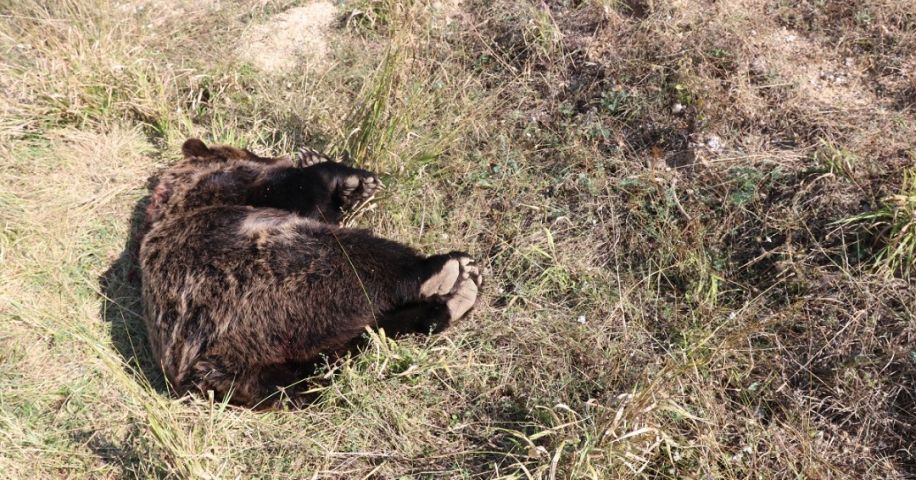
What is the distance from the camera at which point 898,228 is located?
3.38 metres

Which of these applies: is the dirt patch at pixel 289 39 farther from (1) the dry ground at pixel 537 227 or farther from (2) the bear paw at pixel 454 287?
(2) the bear paw at pixel 454 287

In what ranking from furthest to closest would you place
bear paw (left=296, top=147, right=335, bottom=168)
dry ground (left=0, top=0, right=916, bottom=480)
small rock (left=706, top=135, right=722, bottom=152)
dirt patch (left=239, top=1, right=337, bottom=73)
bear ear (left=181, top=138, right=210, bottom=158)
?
dirt patch (left=239, top=1, right=337, bottom=73)
bear paw (left=296, top=147, right=335, bottom=168)
bear ear (left=181, top=138, right=210, bottom=158)
small rock (left=706, top=135, right=722, bottom=152)
dry ground (left=0, top=0, right=916, bottom=480)

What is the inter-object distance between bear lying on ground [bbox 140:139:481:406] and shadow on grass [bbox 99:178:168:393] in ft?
0.98

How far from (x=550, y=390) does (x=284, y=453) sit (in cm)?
138

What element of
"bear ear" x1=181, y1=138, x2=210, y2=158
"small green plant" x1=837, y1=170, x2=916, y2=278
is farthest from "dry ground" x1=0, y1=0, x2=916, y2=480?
"bear ear" x1=181, y1=138, x2=210, y2=158

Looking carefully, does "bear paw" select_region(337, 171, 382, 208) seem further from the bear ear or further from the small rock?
the small rock

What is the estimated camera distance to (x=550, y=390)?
3.47 m

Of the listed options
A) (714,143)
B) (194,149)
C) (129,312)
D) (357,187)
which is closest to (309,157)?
(357,187)

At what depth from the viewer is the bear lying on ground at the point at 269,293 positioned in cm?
351

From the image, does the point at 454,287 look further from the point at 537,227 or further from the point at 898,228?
the point at 898,228

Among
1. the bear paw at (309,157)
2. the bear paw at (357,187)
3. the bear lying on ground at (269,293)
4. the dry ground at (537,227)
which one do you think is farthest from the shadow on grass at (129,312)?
the bear paw at (357,187)

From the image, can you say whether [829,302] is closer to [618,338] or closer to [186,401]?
[618,338]

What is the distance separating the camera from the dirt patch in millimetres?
5691

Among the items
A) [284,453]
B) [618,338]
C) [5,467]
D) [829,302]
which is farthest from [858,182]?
[5,467]
